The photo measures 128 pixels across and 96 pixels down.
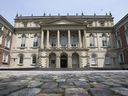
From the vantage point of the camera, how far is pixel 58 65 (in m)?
28.9

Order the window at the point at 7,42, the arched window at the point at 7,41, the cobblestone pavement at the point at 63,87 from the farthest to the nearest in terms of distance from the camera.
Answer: the window at the point at 7,42, the arched window at the point at 7,41, the cobblestone pavement at the point at 63,87

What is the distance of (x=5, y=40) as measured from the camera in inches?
1150

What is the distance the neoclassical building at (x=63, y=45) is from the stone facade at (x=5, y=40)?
58.8 inches

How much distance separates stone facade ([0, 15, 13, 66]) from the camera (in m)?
27.3

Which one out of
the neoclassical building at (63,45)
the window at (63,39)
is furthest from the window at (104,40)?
the window at (63,39)

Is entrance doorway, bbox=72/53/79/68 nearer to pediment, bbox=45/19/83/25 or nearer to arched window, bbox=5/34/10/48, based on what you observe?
pediment, bbox=45/19/83/25

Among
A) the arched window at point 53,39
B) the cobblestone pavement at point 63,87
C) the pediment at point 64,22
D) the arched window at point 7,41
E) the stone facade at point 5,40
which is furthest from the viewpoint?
the arched window at point 53,39

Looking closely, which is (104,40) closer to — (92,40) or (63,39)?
(92,40)

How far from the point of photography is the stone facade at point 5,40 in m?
27.3

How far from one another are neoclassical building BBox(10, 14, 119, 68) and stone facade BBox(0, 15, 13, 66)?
1.49 m

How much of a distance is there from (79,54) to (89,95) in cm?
2669

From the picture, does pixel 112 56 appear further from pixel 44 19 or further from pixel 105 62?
pixel 44 19

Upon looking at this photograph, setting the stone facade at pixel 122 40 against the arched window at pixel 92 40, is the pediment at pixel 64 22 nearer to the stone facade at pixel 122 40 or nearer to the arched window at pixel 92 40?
the arched window at pixel 92 40

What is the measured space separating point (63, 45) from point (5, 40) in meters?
14.0
